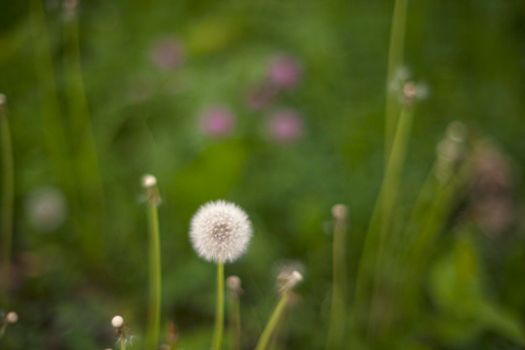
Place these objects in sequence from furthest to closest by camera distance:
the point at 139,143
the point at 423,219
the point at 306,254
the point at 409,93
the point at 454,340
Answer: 1. the point at 139,143
2. the point at 306,254
3. the point at 423,219
4. the point at 454,340
5. the point at 409,93

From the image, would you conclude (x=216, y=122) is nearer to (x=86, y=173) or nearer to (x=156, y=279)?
(x=86, y=173)

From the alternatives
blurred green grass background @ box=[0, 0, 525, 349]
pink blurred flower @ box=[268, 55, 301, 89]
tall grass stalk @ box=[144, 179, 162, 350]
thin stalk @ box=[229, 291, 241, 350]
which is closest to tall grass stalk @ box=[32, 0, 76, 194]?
blurred green grass background @ box=[0, 0, 525, 349]

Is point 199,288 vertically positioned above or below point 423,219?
below

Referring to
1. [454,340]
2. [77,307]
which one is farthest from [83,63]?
[454,340]

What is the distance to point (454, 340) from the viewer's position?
1275 mm

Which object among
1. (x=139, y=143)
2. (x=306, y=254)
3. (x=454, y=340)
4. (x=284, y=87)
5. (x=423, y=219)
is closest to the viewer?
(x=454, y=340)

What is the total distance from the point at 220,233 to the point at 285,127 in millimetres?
912

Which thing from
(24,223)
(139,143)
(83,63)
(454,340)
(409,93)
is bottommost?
(454,340)

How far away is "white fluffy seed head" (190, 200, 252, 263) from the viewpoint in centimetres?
81

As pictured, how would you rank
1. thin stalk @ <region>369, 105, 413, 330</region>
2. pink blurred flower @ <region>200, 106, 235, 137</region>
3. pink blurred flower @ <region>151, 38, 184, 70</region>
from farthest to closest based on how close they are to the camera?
pink blurred flower @ <region>151, 38, 184, 70</region> < pink blurred flower @ <region>200, 106, 235, 137</region> < thin stalk @ <region>369, 105, 413, 330</region>

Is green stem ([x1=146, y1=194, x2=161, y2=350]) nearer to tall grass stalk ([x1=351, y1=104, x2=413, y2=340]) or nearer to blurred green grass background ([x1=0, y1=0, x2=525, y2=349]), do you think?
blurred green grass background ([x1=0, y1=0, x2=525, y2=349])

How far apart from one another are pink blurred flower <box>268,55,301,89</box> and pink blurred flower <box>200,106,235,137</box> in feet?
0.79

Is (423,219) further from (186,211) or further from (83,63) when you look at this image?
(83,63)

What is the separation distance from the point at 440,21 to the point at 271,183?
0.93 metres
